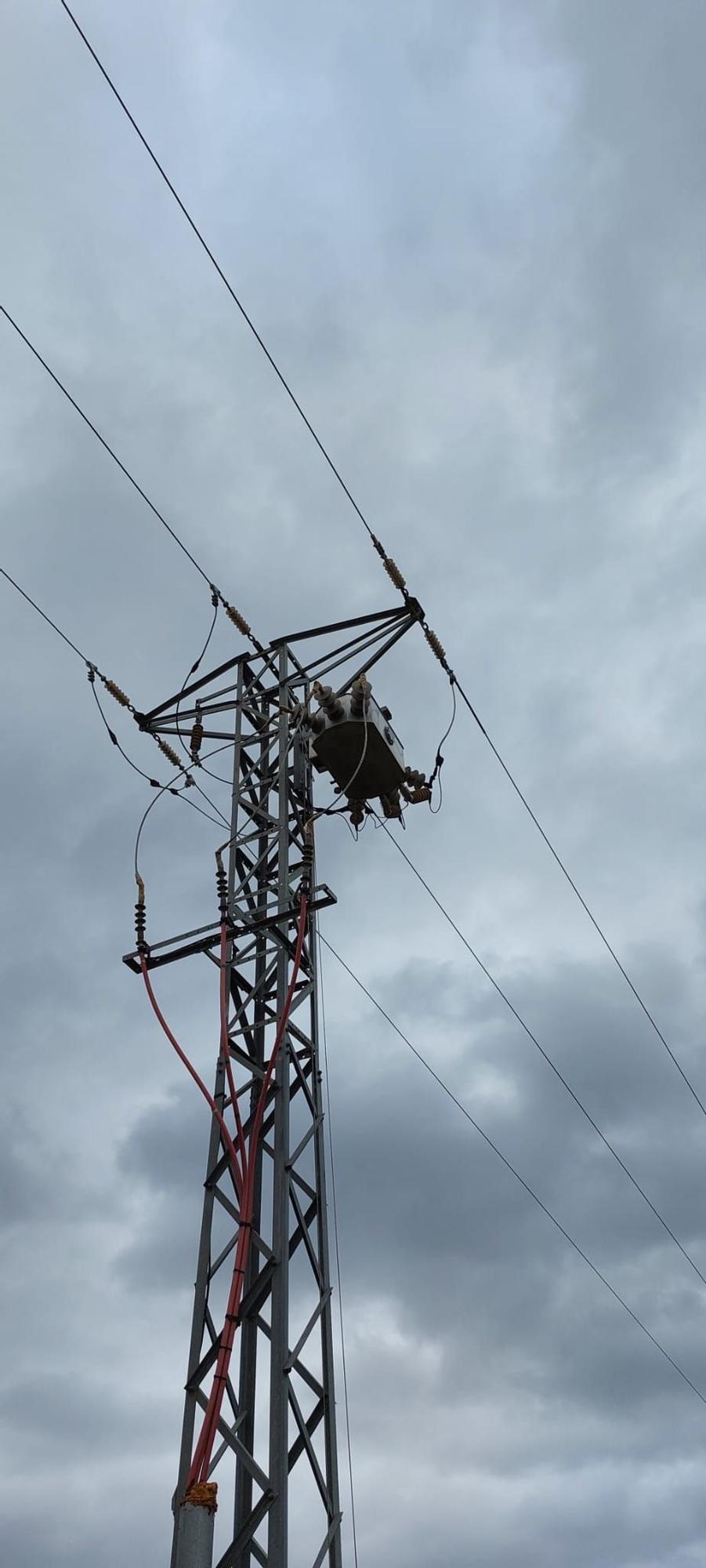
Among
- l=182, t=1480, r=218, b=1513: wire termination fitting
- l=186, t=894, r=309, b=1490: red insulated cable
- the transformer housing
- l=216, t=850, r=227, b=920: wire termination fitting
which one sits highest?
the transformer housing

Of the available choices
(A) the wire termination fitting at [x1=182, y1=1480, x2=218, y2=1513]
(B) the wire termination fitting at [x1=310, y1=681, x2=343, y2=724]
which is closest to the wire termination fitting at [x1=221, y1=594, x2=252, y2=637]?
(B) the wire termination fitting at [x1=310, y1=681, x2=343, y2=724]

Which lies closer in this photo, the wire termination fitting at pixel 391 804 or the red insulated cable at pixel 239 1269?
the red insulated cable at pixel 239 1269

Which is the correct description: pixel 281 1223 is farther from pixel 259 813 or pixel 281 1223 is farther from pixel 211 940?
pixel 259 813

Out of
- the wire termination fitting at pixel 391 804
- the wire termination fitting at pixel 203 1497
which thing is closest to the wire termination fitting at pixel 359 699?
the wire termination fitting at pixel 391 804

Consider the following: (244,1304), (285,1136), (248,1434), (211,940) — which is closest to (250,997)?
(211,940)

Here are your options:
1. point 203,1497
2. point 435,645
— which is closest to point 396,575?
point 435,645

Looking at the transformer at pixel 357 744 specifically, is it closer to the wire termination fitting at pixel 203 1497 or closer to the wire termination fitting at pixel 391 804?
the wire termination fitting at pixel 391 804

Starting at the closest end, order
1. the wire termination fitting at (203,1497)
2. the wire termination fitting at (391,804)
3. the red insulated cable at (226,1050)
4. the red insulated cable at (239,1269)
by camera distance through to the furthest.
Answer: the wire termination fitting at (203,1497) → the red insulated cable at (239,1269) → the red insulated cable at (226,1050) → the wire termination fitting at (391,804)

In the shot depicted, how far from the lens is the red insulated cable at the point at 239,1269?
24.5 feet

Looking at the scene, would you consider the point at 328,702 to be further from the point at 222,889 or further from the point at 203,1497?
the point at 203,1497

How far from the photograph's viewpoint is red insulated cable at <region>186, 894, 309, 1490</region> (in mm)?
7465

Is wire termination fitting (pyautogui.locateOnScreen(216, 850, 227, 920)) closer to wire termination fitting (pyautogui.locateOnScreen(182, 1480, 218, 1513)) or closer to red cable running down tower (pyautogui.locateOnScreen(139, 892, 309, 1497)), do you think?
red cable running down tower (pyautogui.locateOnScreen(139, 892, 309, 1497))

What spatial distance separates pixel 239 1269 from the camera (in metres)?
8.91

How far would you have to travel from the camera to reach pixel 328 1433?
9039 mm
